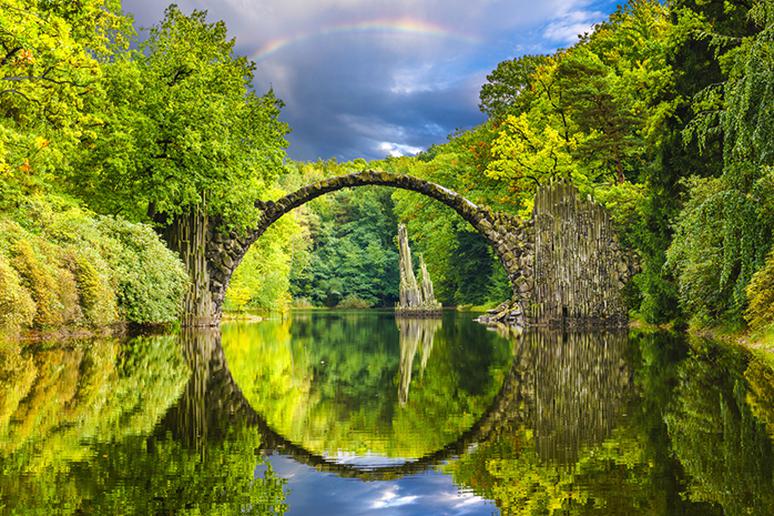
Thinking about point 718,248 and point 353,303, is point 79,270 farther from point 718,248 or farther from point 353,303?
point 353,303

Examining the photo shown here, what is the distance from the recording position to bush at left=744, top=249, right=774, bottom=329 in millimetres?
12664

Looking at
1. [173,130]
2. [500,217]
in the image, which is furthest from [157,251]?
[500,217]

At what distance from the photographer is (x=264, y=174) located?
25141 millimetres

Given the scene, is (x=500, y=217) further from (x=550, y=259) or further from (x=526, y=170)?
(x=526, y=170)

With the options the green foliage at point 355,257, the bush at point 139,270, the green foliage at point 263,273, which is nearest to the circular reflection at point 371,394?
the bush at point 139,270

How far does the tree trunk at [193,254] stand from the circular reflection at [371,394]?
848 centimetres

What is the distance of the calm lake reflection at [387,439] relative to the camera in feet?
11.9

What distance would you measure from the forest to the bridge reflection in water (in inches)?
168

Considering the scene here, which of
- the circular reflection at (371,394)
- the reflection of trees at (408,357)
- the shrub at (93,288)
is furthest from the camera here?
the shrub at (93,288)

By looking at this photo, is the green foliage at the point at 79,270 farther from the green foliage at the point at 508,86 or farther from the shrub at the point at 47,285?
the green foliage at the point at 508,86

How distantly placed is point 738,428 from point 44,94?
50.0ft

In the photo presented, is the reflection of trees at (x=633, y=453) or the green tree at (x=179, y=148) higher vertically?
the green tree at (x=179, y=148)

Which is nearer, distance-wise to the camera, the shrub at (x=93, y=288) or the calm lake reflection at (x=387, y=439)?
the calm lake reflection at (x=387, y=439)

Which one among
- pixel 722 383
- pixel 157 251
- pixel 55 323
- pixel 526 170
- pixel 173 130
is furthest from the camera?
pixel 526 170
